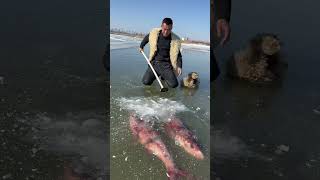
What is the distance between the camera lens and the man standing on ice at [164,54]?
19.3 feet

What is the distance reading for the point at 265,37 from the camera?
7.49m

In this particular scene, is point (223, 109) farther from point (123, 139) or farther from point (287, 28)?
point (287, 28)

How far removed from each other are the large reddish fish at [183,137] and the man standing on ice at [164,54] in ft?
2.51

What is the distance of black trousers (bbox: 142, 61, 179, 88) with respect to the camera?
5.97m

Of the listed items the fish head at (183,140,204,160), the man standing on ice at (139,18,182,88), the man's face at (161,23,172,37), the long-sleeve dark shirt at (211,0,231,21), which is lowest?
the fish head at (183,140,204,160)

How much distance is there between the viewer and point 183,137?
17.1 feet

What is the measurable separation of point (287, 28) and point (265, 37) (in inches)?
42.1

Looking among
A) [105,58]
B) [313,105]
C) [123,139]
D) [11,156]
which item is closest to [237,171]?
[123,139]

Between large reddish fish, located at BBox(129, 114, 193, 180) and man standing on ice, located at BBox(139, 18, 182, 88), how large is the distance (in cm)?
81

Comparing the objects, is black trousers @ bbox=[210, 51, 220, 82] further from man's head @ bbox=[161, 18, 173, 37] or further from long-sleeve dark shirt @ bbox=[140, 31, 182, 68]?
man's head @ bbox=[161, 18, 173, 37]

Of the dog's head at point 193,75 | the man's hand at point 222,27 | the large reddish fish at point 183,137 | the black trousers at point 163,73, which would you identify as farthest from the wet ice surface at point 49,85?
the man's hand at point 222,27

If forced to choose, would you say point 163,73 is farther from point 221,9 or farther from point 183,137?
point 221,9

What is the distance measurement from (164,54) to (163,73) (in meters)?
0.26

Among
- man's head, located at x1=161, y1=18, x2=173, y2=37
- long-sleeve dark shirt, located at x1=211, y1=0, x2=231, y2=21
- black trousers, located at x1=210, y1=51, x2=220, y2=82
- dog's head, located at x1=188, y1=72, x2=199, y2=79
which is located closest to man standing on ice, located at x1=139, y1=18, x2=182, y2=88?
man's head, located at x1=161, y1=18, x2=173, y2=37
